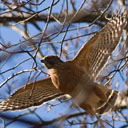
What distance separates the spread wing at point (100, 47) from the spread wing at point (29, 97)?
2.45 feet

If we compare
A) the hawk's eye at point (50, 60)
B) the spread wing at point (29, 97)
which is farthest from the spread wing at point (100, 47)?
the spread wing at point (29, 97)

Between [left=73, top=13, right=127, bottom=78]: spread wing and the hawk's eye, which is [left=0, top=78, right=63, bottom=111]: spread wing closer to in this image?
the hawk's eye

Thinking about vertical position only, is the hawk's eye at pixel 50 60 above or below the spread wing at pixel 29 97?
above

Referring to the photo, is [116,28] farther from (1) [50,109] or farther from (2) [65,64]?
(1) [50,109]

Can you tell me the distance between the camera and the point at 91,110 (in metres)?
3.70

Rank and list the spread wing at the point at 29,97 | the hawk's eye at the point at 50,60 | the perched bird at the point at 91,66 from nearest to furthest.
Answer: the perched bird at the point at 91,66 < the hawk's eye at the point at 50,60 < the spread wing at the point at 29,97

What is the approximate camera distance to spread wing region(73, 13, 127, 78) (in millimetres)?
3559

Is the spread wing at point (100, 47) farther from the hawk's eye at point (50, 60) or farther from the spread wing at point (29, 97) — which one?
the spread wing at point (29, 97)

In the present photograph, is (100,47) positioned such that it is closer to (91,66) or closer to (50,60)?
(91,66)

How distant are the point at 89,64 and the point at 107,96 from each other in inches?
20.5

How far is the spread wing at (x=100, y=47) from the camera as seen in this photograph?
11.7ft

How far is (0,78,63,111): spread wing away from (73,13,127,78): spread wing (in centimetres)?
75

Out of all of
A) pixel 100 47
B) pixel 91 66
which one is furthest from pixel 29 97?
pixel 100 47

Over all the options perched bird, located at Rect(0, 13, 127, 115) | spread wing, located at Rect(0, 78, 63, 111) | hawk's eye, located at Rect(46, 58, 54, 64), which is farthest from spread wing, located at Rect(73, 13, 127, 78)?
spread wing, located at Rect(0, 78, 63, 111)
